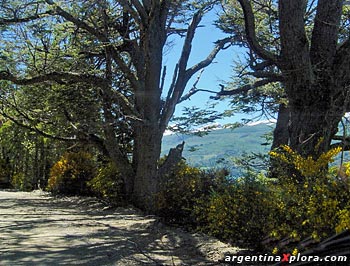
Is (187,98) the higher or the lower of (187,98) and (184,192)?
the higher

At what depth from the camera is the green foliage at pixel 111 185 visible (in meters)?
11.0

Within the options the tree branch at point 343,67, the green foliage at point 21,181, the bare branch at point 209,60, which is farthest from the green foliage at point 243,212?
the green foliage at point 21,181

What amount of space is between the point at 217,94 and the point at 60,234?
12.7 ft

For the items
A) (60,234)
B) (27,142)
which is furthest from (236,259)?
(27,142)

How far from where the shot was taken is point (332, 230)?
3.77 m

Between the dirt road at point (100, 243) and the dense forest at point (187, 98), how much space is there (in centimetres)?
46

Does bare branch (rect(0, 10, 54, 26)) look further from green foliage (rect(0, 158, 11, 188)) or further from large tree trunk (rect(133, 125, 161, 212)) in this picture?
green foliage (rect(0, 158, 11, 188))

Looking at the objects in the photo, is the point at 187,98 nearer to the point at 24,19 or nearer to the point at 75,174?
the point at 24,19

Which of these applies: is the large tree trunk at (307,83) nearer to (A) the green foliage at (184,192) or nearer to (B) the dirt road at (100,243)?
(A) the green foliage at (184,192)

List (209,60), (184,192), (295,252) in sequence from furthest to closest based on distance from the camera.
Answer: (209,60)
(184,192)
(295,252)

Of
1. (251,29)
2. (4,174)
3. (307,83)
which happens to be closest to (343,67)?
(307,83)

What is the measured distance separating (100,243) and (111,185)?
5.29 m

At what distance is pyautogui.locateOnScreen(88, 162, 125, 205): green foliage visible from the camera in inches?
433

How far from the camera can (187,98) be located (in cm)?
1105
